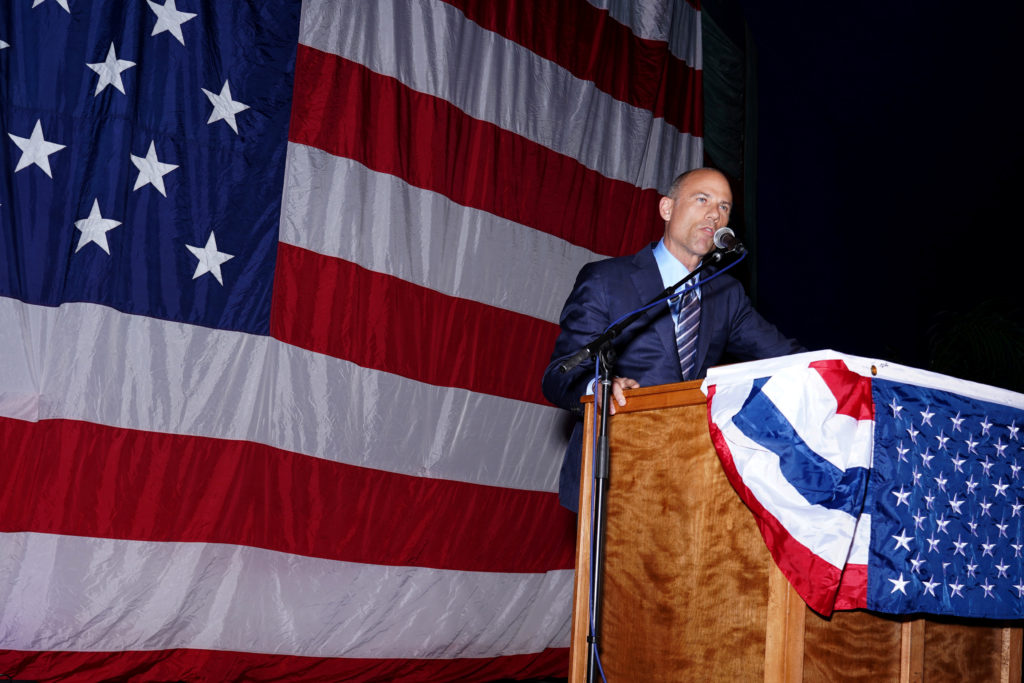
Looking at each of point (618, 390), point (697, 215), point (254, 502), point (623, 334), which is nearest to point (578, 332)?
point (623, 334)

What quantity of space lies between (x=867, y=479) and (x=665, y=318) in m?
0.83

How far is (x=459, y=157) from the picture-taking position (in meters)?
3.45

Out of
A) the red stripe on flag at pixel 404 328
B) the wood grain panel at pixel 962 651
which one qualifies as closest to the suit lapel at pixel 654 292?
the wood grain panel at pixel 962 651

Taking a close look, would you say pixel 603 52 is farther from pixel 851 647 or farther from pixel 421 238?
pixel 851 647

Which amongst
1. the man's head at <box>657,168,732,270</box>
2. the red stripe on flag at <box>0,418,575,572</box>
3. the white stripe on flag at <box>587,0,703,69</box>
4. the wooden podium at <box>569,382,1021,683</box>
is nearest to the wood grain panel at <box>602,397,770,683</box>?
the wooden podium at <box>569,382,1021,683</box>

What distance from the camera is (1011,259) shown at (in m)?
5.62

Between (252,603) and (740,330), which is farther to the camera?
(252,603)

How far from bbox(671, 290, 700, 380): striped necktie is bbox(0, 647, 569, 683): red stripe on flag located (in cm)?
160

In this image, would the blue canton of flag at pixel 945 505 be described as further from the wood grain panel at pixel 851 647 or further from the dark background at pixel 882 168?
the dark background at pixel 882 168

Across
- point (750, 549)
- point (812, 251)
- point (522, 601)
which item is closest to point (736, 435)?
point (750, 549)

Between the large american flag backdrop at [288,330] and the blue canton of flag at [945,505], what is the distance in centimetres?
197

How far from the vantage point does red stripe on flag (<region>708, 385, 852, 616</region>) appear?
1428mm

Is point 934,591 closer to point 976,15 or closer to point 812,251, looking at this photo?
point 812,251

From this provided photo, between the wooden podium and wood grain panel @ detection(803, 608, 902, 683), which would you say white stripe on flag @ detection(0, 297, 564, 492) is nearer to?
the wooden podium
